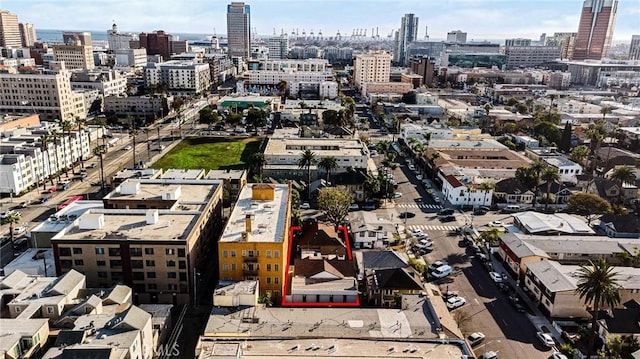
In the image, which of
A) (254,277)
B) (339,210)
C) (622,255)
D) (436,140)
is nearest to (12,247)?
(254,277)

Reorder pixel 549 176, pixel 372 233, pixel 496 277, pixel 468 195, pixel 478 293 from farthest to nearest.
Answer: pixel 468 195
pixel 549 176
pixel 372 233
pixel 496 277
pixel 478 293

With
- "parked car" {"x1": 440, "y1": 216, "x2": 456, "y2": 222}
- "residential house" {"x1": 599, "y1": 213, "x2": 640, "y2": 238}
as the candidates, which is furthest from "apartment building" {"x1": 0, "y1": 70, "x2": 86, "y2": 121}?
"residential house" {"x1": 599, "y1": 213, "x2": 640, "y2": 238}

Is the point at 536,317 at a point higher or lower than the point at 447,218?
lower

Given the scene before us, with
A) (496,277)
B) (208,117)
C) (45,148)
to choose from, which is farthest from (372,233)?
(208,117)

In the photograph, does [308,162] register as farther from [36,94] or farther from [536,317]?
[36,94]

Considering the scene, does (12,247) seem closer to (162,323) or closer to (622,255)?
(162,323)

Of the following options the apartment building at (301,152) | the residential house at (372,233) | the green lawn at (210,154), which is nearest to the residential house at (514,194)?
the residential house at (372,233)

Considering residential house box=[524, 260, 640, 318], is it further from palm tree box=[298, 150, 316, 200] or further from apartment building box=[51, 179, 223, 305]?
palm tree box=[298, 150, 316, 200]
